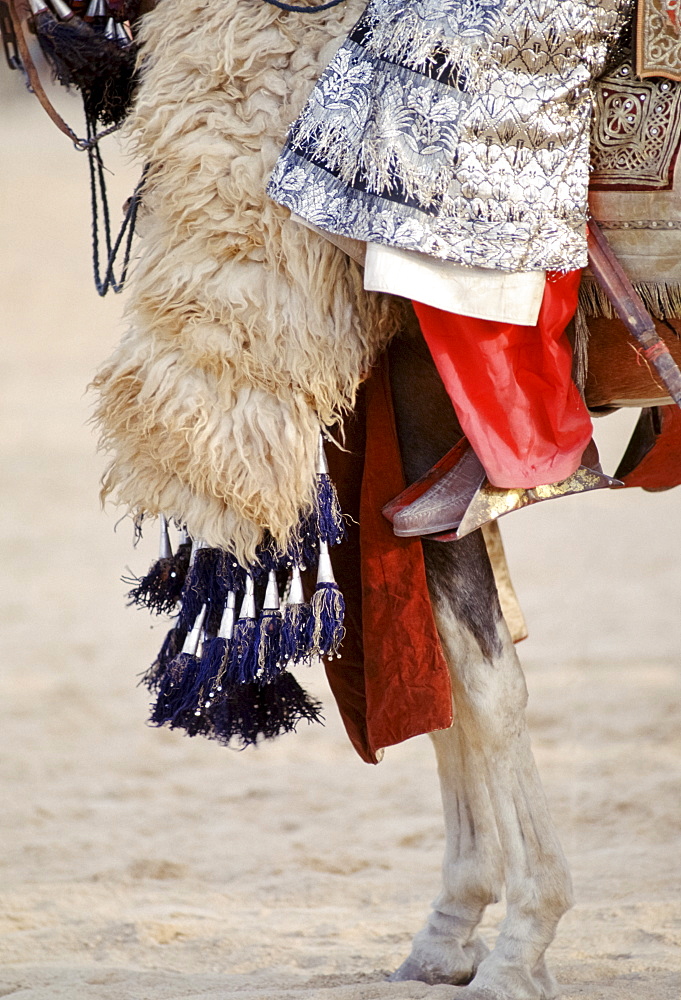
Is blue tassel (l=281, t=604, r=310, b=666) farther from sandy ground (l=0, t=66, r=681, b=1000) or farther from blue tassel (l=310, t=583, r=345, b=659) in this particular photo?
sandy ground (l=0, t=66, r=681, b=1000)

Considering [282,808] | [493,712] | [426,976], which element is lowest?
[282,808]

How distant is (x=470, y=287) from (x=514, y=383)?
0.57 feet

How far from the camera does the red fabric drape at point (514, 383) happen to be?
1693 millimetres

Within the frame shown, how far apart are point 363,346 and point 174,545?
56 centimetres

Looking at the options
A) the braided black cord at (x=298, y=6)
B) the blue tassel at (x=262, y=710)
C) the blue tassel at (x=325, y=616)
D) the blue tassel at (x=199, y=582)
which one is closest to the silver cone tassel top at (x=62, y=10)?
the braided black cord at (x=298, y=6)

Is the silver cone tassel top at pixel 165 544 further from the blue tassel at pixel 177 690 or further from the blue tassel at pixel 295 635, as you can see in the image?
the blue tassel at pixel 295 635

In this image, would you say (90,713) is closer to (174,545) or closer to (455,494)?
(174,545)

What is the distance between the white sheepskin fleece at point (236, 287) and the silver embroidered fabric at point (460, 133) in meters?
0.08

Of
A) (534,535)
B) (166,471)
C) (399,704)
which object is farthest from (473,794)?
(534,535)

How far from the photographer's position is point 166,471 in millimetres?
1815

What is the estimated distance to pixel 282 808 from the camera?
11.1 feet

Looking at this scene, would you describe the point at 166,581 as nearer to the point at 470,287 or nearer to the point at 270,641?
the point at 270,641

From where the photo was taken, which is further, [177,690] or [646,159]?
[177,690]

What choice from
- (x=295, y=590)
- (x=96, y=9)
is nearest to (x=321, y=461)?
(x=295, y=590)
